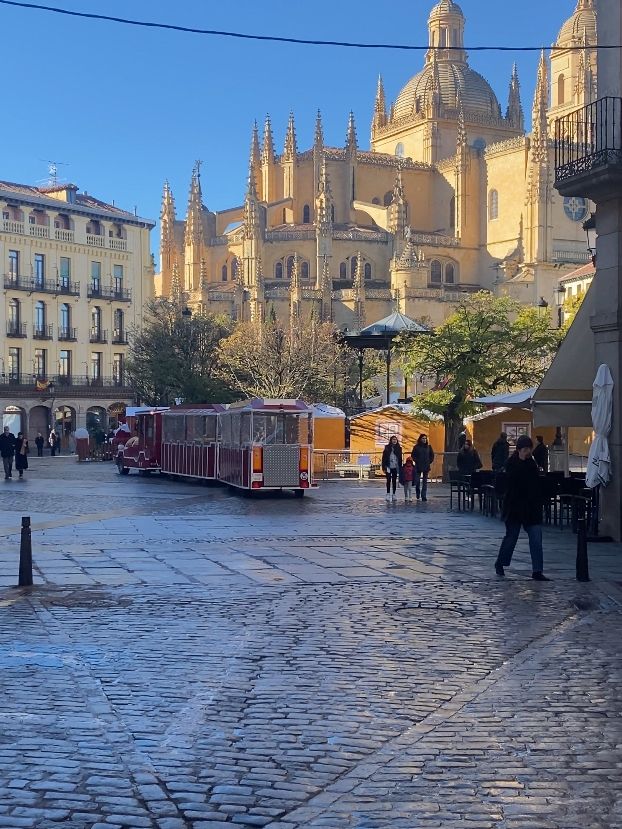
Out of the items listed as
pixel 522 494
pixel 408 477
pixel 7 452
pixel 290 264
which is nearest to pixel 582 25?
pixel 290 264

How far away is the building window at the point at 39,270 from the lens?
64250mm

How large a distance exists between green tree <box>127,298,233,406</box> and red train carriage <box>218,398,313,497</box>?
25407mm

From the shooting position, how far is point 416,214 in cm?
9000

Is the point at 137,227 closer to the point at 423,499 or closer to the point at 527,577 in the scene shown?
the point at 423,499

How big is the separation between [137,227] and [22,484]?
4158 centimetres

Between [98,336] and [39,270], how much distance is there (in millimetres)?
5157

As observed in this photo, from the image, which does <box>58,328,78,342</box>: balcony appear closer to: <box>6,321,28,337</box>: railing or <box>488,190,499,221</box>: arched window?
<box>6,321,28,337</box>: railing

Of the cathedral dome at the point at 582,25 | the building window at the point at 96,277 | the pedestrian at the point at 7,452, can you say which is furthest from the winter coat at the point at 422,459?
the cathedral dome at the point at 582,25

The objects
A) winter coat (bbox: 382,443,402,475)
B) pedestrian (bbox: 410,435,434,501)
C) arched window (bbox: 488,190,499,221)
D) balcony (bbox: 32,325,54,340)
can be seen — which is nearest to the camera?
pedestrian (bbox: 410,435,434,501)

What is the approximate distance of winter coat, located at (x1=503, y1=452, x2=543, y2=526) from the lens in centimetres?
1263

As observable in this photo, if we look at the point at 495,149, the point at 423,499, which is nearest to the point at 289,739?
the point at 423,499

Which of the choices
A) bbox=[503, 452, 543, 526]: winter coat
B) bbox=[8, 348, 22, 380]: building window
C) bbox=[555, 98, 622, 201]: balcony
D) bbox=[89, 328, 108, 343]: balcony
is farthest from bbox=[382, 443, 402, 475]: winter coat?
bbox=[89, 328, 108, 343]: balcony

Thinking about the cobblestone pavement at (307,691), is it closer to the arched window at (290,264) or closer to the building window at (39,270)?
the building window at (39,270)

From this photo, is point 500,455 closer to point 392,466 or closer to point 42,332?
point 392,466
